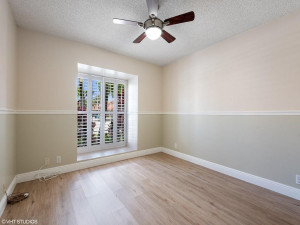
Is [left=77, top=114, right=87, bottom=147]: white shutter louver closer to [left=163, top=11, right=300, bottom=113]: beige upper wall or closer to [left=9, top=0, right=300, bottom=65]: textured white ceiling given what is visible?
[left=9, top=0, right=300, bottom=65]: textured white ceiling

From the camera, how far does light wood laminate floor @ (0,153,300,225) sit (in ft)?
4.71

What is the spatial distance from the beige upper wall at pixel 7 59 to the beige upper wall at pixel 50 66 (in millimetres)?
202

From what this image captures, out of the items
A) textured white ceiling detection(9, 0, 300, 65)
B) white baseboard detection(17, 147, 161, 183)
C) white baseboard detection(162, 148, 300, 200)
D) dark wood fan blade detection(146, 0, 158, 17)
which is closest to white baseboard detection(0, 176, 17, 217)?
white baseboard detection(17, 147, 161, 183)

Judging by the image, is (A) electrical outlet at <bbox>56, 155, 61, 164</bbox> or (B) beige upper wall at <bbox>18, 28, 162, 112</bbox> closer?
(B) beige upper wall at <bbox>18, 28, 162, 112</bbox>

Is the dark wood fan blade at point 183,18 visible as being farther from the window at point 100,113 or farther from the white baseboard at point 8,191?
the white baseboard at point 8,191

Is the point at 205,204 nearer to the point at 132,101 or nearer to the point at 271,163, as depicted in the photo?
the point at 271,163

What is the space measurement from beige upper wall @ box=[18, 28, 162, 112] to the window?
0.60 m

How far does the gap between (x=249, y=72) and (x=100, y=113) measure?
326 cm

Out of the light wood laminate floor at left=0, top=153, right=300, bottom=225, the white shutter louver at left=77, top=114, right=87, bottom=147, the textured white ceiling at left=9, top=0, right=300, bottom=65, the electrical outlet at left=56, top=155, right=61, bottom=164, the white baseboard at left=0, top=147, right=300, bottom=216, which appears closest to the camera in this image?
the light wood laminate floor at left=0, top=153, right=300, bottom=225

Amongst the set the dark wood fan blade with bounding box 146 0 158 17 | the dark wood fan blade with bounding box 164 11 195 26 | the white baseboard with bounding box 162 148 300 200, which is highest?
the dark wood fan blade with bounding box 146 0 158 17

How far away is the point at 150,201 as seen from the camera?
67.6 inches

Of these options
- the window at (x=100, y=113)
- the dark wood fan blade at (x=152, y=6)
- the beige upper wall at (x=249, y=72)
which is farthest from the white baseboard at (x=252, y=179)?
the dark wood fan blade at (x=152, y=6)

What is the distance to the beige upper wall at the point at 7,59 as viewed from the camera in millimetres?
1529

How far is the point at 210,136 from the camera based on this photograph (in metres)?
2.76
